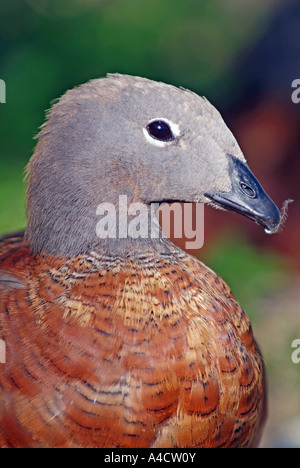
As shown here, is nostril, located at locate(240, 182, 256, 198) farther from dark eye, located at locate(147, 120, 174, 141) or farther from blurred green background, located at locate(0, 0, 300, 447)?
blurred green background, located at locate(0, 0, 300, 447)

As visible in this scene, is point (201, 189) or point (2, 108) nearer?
point (201, 189)

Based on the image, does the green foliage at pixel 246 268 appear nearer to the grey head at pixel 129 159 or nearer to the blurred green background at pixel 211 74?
the blurred green background at pixel 211 74

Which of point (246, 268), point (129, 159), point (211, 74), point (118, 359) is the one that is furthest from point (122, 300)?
point (211, 74)

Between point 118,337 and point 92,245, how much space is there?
0.16 meters

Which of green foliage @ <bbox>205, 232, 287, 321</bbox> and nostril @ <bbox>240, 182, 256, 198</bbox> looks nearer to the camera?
nostril @ <bbox>240, 182, 256, 198</bbox>

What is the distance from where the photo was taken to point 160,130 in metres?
0.86

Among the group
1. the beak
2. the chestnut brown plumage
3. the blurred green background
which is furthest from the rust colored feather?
the blurred green background

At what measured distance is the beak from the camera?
2.85ft

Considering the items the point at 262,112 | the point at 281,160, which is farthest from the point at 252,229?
the point at 262,112

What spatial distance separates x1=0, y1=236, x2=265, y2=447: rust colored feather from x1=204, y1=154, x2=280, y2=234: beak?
0.14 metres

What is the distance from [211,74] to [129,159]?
49.4 inches

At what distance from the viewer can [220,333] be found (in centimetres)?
88

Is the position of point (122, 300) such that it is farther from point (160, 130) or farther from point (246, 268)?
point (246, 268)

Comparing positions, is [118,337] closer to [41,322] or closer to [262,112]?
[41,322]
